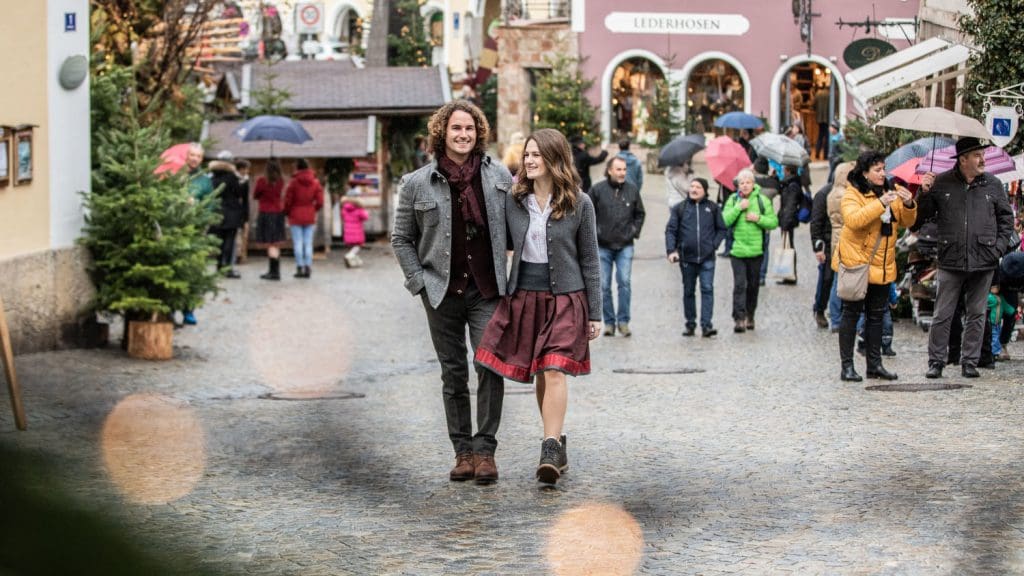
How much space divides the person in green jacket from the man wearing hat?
4084 mm

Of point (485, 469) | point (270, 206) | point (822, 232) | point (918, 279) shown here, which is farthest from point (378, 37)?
point (485, 469)

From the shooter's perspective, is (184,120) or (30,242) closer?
(30,242)

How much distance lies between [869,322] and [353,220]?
1359 centimetres

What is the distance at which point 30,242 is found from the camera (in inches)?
485

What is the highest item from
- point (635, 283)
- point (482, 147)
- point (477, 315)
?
point (482, 147)

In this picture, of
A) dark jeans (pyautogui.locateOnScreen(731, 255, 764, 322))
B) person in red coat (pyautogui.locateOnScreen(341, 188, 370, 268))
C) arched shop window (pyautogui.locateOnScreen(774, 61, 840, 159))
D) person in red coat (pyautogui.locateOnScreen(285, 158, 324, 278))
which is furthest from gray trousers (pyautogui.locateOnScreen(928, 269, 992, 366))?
arched shop window (pyautogui.locateOnScreen(774, 61, 840, 159))

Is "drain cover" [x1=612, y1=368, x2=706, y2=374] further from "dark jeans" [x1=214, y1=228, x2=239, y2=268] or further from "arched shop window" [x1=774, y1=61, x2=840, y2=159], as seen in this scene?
"arched shop window" [x1=774, y1=61, x2=840, y2=159]

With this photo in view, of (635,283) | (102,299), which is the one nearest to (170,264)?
(102,299)

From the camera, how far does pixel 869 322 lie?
429 inches

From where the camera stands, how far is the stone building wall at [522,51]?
139ft

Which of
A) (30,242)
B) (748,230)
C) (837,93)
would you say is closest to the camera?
(30,242)

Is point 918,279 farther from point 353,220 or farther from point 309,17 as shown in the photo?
point 309,17

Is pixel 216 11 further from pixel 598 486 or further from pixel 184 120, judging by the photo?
pixel 598 486

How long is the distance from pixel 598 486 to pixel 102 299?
6.75 meters
